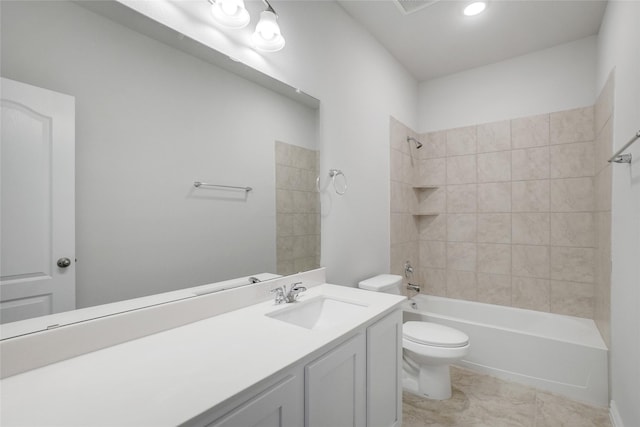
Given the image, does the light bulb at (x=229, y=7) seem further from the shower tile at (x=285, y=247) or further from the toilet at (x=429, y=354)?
the toilet at (x=429, y=354)

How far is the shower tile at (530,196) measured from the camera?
2.62 m

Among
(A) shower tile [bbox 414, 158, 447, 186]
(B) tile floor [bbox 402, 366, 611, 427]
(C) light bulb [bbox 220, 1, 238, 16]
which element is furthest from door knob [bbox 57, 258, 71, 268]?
(A) shower tile [bbox 414, 158, 447, 186]

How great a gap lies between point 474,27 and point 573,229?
6.21 feet

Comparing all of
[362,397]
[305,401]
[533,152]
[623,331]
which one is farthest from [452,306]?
[305,401]

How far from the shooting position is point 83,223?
3.09ft

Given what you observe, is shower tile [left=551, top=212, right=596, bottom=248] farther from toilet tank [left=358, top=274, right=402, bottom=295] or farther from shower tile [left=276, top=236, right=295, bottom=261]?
shower tile [left=276, top=236, right=295, bottom=261]

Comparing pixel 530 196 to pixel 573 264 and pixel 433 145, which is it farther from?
pixel 433 145

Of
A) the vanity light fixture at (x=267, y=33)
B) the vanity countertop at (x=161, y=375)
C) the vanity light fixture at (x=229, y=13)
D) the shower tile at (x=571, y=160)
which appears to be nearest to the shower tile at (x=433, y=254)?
the shower tile at (x=571, y=160)

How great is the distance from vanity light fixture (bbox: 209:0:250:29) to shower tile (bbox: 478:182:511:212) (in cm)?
260

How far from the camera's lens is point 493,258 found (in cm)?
284

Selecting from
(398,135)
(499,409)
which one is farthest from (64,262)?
(398,135)

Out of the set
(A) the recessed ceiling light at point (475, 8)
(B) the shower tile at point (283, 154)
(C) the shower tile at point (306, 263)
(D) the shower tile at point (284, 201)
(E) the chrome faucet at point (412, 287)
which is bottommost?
(E) the chrome faucet at point (412, 287)

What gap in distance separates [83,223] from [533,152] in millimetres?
3287

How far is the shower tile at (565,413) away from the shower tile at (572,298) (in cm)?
82
